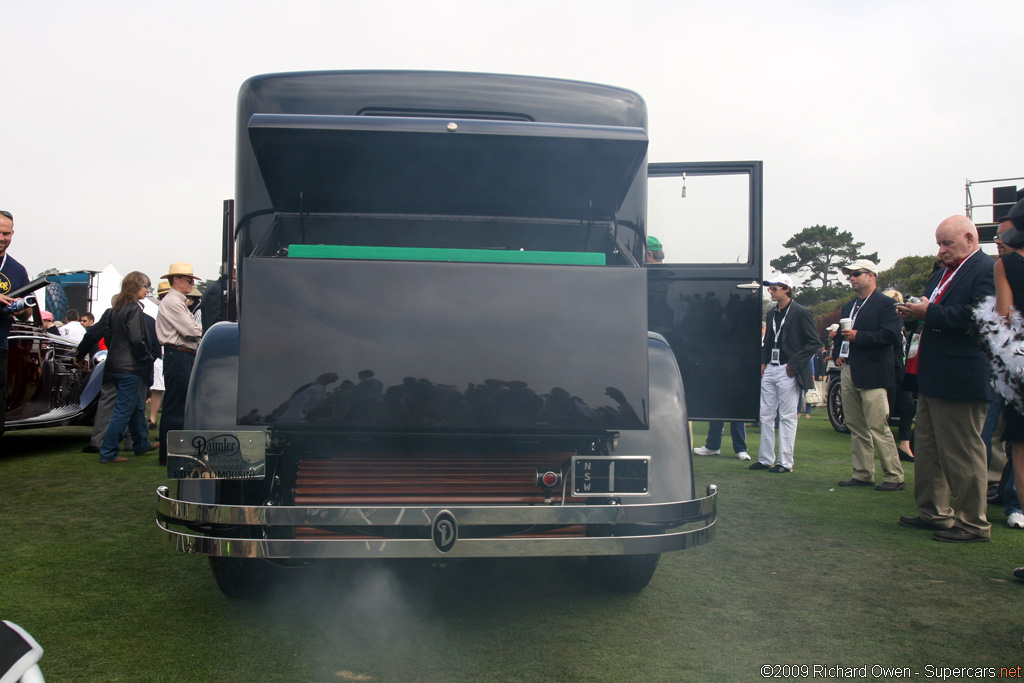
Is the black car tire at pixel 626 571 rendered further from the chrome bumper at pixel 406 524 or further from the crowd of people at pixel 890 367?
the crowd of people at pixel 890 367

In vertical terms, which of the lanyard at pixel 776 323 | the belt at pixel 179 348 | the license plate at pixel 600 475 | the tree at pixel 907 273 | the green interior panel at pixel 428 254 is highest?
the tree at pixel 907 273

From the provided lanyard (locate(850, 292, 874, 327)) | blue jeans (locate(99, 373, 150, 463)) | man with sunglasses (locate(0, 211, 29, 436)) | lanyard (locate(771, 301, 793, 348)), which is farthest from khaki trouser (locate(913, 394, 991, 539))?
blue jeans (locate(99, 373, 150, 463))

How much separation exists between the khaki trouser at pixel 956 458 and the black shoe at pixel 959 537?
0.03 m

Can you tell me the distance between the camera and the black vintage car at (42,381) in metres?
8.12

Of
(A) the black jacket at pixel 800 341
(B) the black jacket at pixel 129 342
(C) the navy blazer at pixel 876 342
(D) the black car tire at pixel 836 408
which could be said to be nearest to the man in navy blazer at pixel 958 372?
(C) the navy blazer at pixel 876 342

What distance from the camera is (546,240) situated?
4.21 meters

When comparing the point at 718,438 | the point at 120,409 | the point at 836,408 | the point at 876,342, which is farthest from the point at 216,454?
the point at 836,408

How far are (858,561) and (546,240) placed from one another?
8.60ft

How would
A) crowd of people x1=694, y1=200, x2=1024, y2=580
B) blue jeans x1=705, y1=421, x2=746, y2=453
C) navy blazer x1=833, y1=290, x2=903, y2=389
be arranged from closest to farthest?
crowd of people x1=694, y1=200, x2=1024, y2=580, navy blazer x1=833, y1=290, x2=903, y2=389, blue jeans x1=705, y1=421, x2=746, y2=453

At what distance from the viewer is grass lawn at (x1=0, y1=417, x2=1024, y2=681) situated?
9.96ft

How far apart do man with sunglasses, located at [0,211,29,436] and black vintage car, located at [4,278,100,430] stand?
2.22m

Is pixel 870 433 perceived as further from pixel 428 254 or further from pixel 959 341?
pixel 428 254

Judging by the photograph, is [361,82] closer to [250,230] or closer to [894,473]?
[250,230]

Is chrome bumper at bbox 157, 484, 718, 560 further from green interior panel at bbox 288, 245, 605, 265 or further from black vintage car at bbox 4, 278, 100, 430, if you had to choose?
black vintage car at bbox 4, 278, 100, 430
